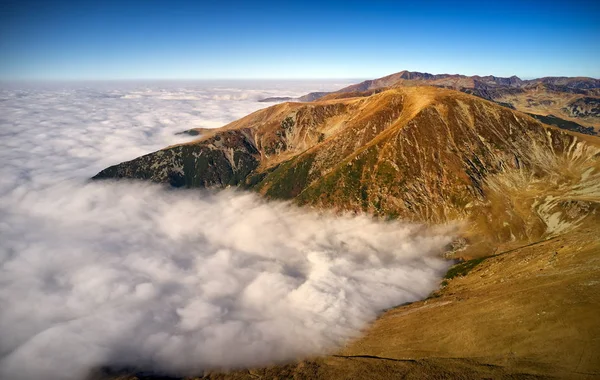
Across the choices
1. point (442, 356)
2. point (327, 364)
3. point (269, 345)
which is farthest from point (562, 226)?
point (269, 345)

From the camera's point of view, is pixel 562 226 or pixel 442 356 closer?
pixel 442 356

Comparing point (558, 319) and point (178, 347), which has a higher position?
point (558, 319)

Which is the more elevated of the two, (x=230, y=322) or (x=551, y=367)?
(x=551, y=367)

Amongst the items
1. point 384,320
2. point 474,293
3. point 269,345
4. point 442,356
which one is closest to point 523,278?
point 474,293

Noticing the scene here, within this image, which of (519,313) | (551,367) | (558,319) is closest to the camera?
(551,367)

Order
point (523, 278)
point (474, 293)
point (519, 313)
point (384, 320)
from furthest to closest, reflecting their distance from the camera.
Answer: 1. point (384, 320)
2. point (474, 293)
3. point (523, 278)
4. point (519, 313)

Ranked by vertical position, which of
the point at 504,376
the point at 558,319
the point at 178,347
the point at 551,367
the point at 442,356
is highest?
the point at 558,319

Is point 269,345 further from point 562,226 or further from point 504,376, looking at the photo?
point 562,226

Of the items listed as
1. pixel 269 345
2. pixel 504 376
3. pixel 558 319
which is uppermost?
pixel 558 319

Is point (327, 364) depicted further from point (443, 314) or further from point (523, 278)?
point (523, 278)
